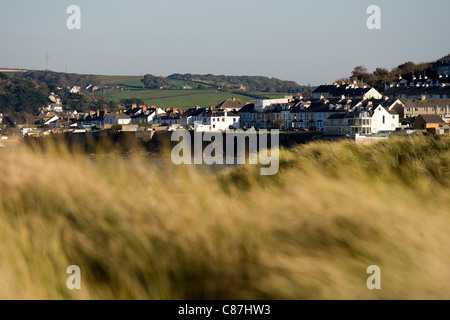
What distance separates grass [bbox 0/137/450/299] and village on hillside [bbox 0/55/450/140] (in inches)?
2310

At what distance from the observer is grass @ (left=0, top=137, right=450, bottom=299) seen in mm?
3381

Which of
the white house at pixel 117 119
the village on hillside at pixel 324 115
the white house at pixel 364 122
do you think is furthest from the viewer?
the white house at pixel 117 119

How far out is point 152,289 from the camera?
3674 millimetres

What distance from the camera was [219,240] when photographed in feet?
13.1

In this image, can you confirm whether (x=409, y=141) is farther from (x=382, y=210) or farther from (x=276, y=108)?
(x=276, y=108)

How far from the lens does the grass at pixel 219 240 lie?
133 inches

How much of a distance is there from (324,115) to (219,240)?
242 feet

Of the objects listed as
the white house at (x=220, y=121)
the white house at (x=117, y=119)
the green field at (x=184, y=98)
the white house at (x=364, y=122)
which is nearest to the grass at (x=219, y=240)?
the white house at (x=364, y=122)

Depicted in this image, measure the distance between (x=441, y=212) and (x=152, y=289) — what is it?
2197mm

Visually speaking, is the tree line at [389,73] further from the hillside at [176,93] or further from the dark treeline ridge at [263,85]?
the dark treeline ridge at [263,85]

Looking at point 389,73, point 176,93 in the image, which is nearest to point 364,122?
point 389,73

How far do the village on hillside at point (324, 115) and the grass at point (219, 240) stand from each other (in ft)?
193
